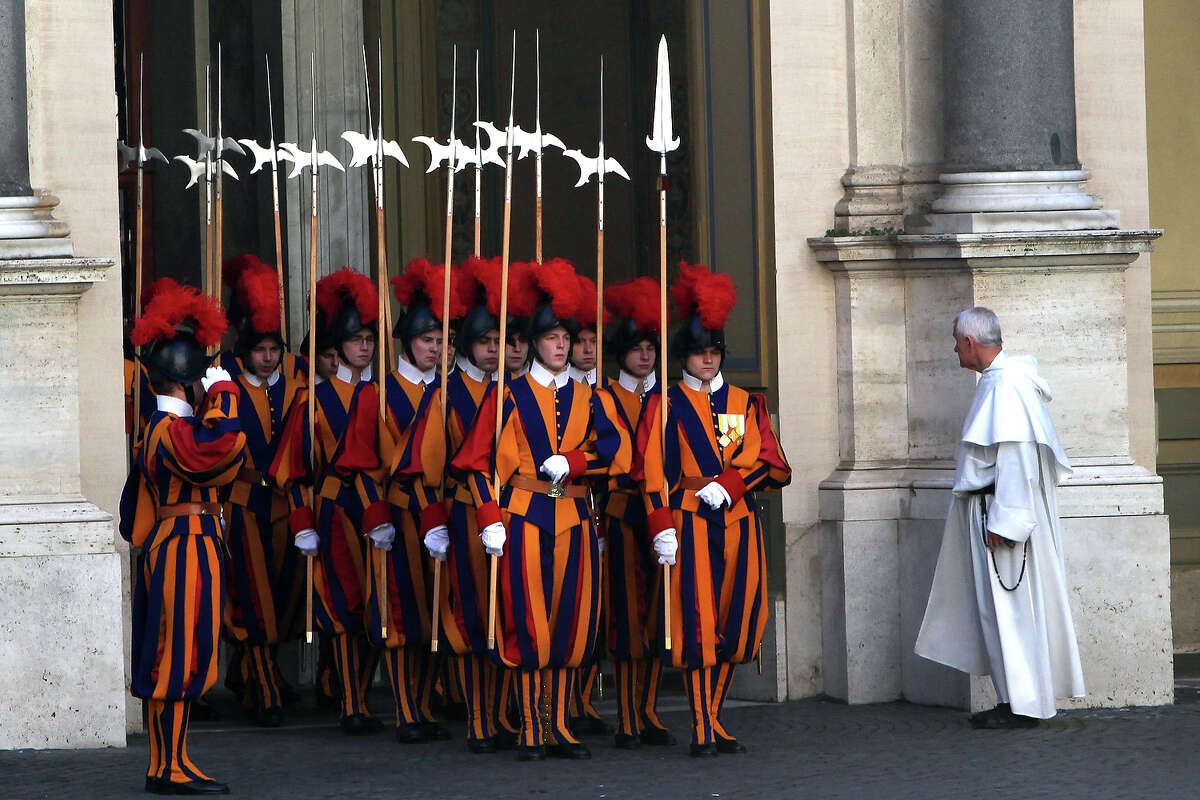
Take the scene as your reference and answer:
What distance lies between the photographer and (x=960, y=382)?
9.45 m

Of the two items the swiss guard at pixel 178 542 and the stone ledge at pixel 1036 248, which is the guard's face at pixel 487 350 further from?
the stone ledge at pixel 1036 248

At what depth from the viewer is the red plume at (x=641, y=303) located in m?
8.75

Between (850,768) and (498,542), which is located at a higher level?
(498,542)

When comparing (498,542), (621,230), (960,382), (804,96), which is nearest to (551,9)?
(621,230)

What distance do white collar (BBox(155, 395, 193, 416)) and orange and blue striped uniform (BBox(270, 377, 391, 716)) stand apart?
1.38 metres

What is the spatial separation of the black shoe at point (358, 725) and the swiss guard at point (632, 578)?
3.46 feet

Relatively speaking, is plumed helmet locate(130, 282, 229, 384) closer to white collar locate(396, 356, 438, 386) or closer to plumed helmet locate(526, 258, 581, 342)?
plumed helmet locate(526, 258, 581, 342)

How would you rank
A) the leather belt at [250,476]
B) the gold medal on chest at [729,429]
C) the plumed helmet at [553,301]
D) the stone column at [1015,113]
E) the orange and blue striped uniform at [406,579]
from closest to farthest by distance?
the plumed helmet at [553,301] → the gold medal on chest at [729,429] → the orange and blue striped uniform at [406,579] → the stone column at [1015,113] → the leather belt at [250,476]

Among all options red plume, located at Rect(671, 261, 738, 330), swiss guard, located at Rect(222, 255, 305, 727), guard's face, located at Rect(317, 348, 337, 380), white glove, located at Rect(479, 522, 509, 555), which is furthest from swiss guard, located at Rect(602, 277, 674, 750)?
swiss guard, located at Rect(222, 255, 305, 727)

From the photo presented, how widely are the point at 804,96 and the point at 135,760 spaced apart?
3963 millimetres

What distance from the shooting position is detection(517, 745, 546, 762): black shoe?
8.23 m

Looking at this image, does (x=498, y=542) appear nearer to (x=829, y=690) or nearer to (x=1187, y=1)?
(x=829, y=690)

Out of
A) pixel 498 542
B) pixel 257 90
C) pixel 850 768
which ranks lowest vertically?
pixel 850 768

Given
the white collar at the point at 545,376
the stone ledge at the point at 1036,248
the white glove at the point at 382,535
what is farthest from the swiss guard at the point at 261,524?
the stone ledge at the point at 1036,248
